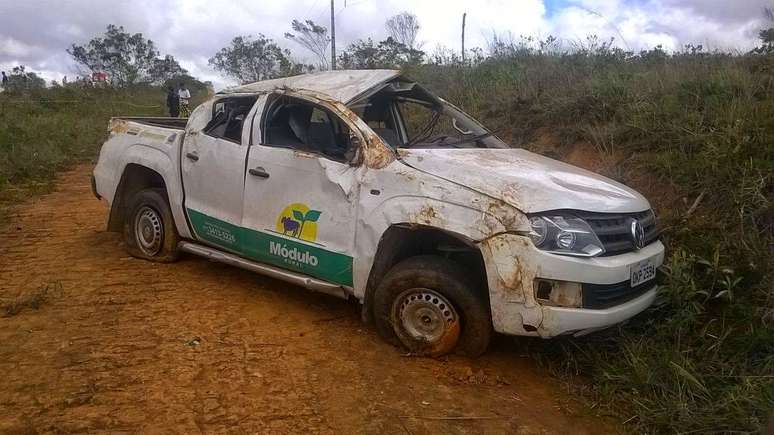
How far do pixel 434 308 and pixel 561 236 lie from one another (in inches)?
34.3

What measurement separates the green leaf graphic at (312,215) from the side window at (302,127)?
462 millimetres

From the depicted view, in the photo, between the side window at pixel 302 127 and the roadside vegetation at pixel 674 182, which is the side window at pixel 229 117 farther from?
the roadside vegetation at pixel 674 182

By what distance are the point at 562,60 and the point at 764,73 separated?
3.56 metres

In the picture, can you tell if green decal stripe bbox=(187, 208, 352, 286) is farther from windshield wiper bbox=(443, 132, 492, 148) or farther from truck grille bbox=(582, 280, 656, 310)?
truck grille bbox=(582, 280, 656, 310)

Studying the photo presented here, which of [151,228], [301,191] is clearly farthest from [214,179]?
[151,228]


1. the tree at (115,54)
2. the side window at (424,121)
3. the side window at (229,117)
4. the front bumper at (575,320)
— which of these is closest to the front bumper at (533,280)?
the front bumper at (575,320)

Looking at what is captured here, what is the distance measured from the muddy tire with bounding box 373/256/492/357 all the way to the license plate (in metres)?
0.84

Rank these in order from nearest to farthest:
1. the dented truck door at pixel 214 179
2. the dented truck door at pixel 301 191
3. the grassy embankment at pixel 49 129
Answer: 1. the dented truck door at pixel 301 191
2. the dented truck door at pixel 214 179
3. the grassy embankment at pixel 49 129

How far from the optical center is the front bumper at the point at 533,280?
10.2 feet

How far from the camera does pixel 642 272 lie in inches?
135

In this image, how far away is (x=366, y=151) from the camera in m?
3.79

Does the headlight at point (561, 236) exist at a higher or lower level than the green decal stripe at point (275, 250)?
higher

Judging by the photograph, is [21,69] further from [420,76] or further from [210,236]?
[210,236]

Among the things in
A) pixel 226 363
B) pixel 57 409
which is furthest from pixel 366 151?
pixel 57 409
